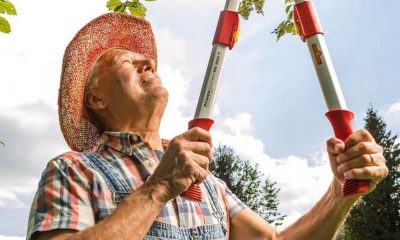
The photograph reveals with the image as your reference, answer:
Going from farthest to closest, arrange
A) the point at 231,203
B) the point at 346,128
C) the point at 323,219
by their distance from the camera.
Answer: the point at 231,203 < the point at 323,219 < the point at 346,128

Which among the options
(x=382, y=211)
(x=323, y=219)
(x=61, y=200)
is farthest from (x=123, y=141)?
(x=382, y=211)

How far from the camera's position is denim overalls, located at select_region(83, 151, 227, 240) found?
2.94 m

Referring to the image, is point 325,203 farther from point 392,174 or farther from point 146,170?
point 392,174

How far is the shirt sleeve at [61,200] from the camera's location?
9.02ft

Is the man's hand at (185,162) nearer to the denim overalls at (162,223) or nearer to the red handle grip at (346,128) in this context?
the denim overalls at (162,223)

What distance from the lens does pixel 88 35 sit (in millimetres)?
4363

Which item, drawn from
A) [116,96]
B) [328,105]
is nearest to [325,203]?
[328,105]

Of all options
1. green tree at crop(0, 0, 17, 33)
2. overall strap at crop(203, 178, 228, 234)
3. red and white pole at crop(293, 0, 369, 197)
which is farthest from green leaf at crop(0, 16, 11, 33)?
red and white pole at crop(293, 0, 369, 197)

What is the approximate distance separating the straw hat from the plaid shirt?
29.3 inches

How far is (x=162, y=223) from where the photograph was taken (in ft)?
9.73

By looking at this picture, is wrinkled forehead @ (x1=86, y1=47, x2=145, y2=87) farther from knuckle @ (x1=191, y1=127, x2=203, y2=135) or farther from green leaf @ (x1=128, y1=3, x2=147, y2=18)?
knuckle @ (x1=191, y1=127, x2=203, y2=135)

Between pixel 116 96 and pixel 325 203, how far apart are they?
67.9 inches

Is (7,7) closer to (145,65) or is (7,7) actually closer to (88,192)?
(145,65)

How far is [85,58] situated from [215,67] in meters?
1.97
